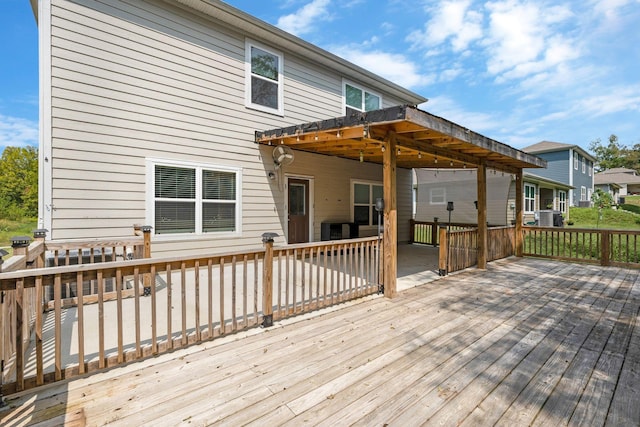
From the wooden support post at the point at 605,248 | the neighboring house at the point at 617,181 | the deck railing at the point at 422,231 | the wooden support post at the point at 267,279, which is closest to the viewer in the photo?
the wooden support post at the point at 267,279

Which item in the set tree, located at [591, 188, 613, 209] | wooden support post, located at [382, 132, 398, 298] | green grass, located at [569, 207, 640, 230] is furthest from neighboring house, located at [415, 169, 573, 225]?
wooden support post, located at [382, 132, 398, 298]

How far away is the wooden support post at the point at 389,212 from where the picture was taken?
14.7 ft

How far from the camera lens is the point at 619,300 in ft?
14.8

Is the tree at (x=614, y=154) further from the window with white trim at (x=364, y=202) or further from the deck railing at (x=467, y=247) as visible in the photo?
the window with white trim at (x=364, y=202)

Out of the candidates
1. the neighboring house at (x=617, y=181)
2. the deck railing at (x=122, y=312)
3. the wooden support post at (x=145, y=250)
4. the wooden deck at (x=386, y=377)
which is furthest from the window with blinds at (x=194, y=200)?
the neighboring house at (x=617, y=181)

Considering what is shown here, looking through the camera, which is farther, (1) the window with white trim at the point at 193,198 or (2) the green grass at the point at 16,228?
(2) the green grass at the point at 16,228

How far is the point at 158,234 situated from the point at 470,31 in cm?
1040

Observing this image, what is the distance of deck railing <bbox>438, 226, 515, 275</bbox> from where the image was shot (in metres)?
6.01

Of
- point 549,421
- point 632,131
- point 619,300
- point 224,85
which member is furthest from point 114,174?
point 632,131

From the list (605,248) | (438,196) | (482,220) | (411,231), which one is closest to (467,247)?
(482,220)

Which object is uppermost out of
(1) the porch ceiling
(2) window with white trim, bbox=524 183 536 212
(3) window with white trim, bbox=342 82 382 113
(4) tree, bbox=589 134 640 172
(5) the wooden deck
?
(4) tree, bbox=589 134 640 172

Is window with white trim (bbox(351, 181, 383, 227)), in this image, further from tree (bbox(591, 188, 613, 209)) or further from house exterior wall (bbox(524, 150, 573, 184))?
tree (bbox(591, 188, 613, 209))

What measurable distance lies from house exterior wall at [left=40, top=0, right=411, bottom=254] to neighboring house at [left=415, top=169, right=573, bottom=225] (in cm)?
822

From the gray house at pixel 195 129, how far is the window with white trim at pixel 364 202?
145 cm
